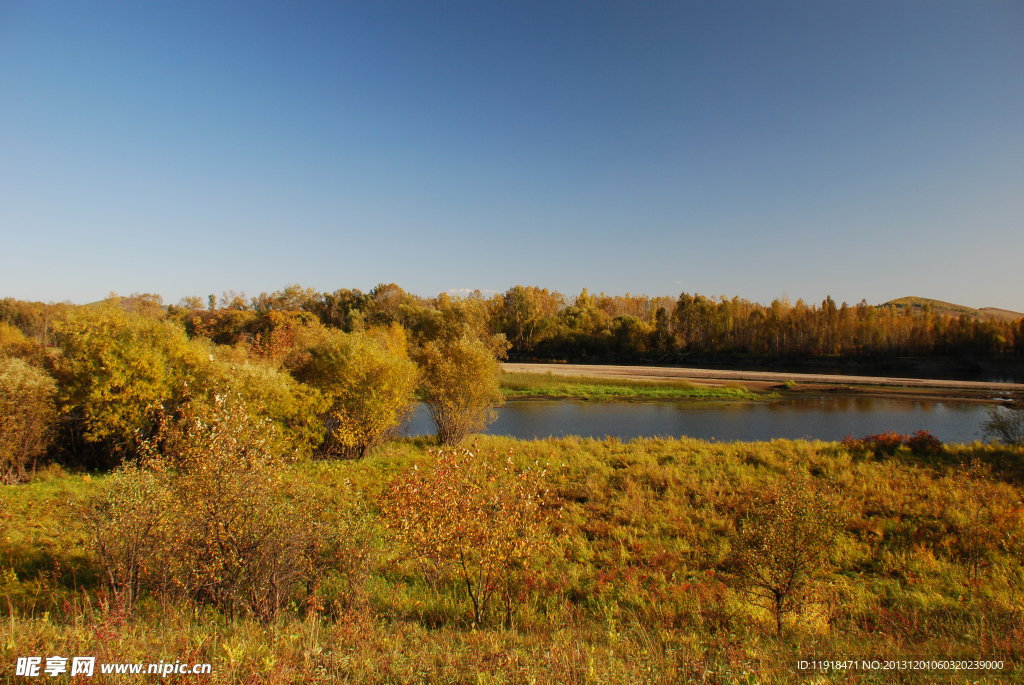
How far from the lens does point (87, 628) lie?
5.48m

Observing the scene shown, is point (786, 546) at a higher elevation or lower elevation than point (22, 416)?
lower

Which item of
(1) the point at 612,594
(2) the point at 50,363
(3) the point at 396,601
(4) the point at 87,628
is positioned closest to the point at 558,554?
(1) the point at 612,594

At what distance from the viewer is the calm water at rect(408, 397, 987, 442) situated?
2927 cm

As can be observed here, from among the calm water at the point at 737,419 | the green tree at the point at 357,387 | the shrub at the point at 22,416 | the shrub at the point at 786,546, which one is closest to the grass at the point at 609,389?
the calm water at the point at 737,419

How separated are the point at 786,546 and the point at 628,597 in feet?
10.9

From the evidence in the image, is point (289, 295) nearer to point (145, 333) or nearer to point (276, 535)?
point (145, 333)

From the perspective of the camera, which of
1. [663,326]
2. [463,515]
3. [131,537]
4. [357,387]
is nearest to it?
[131,537]

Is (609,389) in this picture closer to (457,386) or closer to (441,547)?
(457,386)

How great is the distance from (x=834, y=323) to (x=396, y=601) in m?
92.0

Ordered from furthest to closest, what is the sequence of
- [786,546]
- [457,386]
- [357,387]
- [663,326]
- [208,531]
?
[663,326] → [457,386] → [357,387] → [786,546] → [208,531]

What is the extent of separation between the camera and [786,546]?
7578 mm

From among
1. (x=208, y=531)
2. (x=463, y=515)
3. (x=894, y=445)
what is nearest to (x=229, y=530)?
(x=208, y=531)

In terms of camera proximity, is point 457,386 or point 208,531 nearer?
point 208,531

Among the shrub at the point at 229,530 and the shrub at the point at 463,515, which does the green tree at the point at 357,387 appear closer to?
→ the shrub at the point at 229,530
